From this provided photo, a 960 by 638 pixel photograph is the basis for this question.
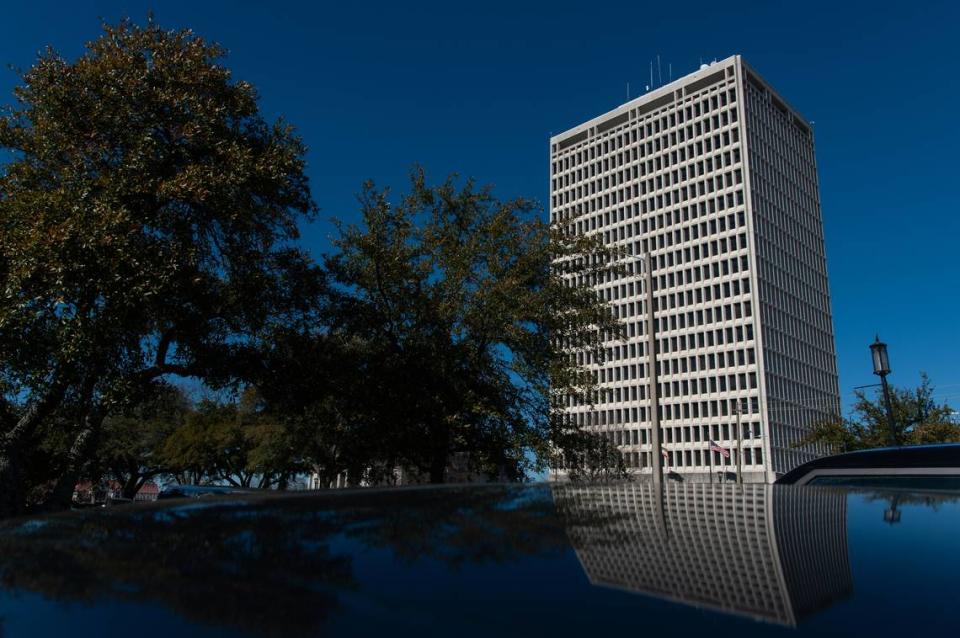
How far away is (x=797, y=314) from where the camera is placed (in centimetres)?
10431

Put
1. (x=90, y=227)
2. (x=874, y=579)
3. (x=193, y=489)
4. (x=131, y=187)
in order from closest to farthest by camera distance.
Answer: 1. (x=874, y=579)
2. (x=90, y=227)
3. (x=131, y=187)
4. (x=193, y=489)

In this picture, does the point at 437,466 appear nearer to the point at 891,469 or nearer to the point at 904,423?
the point at 891,469

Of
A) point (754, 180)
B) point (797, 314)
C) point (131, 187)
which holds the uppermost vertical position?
point (754, 180)

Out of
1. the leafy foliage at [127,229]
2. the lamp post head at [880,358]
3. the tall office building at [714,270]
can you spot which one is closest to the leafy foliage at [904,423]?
the lamp post head at [880,358]

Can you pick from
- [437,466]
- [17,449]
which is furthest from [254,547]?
[437,466]

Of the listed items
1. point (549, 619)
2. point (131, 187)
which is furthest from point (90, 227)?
point (549, 619)

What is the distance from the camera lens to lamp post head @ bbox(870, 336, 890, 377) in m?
18.9

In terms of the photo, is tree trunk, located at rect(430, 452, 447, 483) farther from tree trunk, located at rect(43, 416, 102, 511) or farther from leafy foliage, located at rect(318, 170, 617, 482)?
tree trunk, located at rect(43, 416, 102, 511)

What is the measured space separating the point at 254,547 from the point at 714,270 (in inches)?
4092

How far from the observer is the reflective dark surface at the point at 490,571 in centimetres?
122

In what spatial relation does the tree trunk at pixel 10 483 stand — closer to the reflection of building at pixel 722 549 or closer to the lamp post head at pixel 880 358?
the reflection of building at pixel 722 549

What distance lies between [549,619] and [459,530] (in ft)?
2.55

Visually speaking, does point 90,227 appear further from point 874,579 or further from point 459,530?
point 874,579

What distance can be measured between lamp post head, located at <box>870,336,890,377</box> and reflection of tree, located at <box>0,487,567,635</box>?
1958 centimetres
